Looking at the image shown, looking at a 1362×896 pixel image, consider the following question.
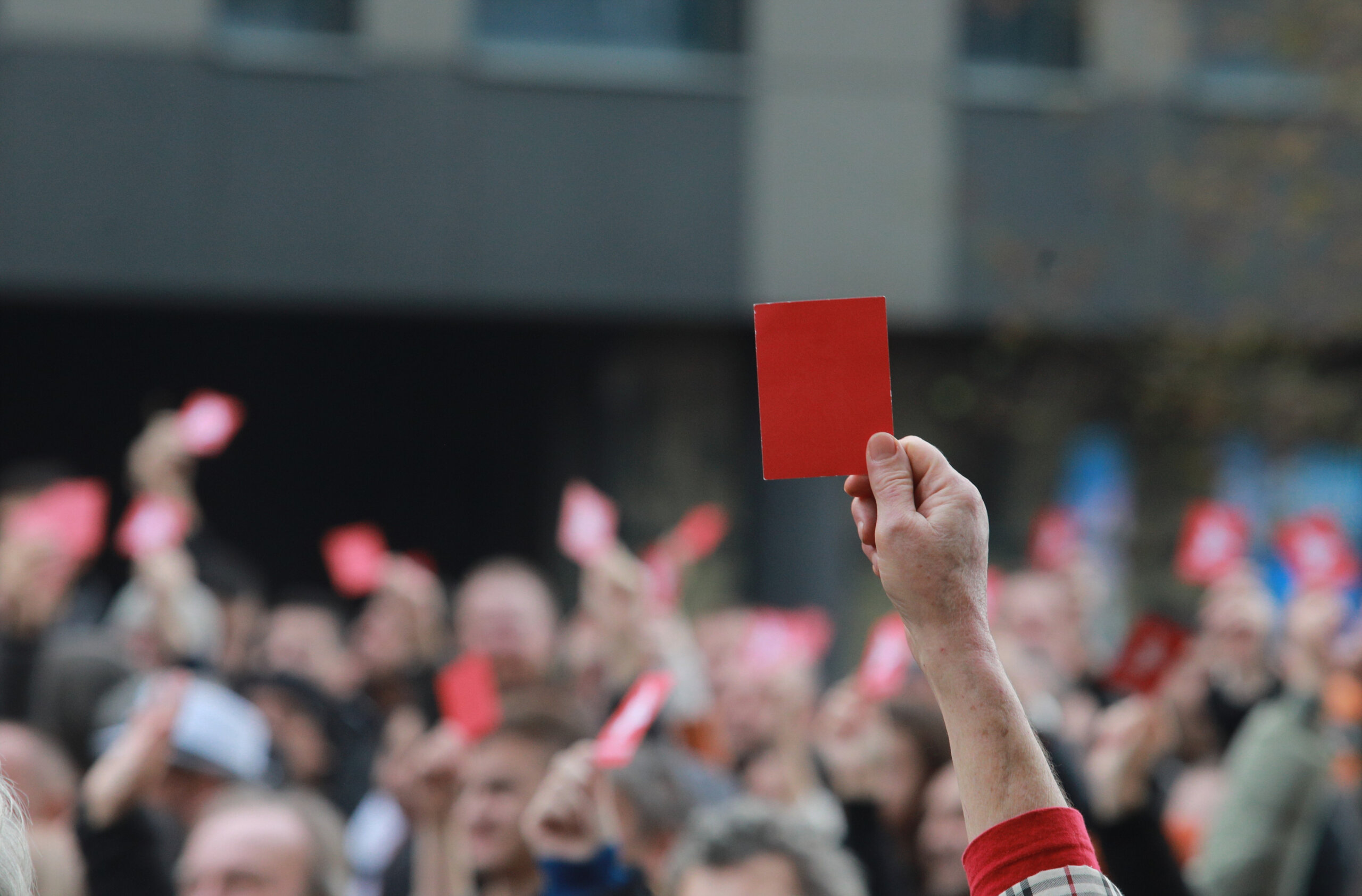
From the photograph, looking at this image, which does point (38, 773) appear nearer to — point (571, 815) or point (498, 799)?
point (498, 799)

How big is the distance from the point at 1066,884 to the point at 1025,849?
0.05 m

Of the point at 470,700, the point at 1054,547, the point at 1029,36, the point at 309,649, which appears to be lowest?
the point at 1054,547

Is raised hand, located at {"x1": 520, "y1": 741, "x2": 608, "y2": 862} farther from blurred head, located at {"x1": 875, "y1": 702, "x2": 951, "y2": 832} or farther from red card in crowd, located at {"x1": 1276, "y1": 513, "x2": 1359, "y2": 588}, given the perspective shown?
red card in crowd, located at {"x1": 1276, "y1": 513, "x2": 1359, "y2": 588}

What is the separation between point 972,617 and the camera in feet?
5.01

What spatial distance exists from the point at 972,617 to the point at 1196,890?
6.78 ft

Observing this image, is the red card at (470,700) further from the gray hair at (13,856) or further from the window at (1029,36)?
the window at (1029,36)

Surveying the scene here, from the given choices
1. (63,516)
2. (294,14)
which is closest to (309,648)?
(63,516)

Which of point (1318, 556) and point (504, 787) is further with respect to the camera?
point (1318, 556)

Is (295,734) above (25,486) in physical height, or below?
below

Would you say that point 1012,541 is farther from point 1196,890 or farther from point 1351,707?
point 1196,890

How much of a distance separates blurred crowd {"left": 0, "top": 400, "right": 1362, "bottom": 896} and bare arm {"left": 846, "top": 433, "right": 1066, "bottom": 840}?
47.3 inches

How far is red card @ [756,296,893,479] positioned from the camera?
1560 mm

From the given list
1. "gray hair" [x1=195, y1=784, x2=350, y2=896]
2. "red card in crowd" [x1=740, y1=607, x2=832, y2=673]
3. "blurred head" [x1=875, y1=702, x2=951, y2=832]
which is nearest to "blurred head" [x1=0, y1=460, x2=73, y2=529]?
"red card in crowd" [x1=740, y1=607, x2=832, y2=673]

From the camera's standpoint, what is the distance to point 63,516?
5.57m
